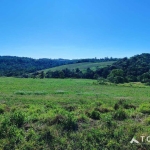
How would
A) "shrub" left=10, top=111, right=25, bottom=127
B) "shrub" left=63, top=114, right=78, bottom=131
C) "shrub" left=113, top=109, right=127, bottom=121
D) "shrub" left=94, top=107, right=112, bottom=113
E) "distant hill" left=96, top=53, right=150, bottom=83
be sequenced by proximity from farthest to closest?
"distant hill" left=96, top=53, right=150, bottom=83
"shrub" left=94, top=107, right=112, bottom=113
"shrub" left=113, top=109, right=127, bottom=121
"shrub" left=10, top=111, right=25, bottom=127
"shrub" left=63, top=114, right=78, bottom=131

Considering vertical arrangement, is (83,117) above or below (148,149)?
above

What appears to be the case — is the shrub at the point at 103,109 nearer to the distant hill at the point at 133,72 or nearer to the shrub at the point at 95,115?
the shrub at the point at 95,115

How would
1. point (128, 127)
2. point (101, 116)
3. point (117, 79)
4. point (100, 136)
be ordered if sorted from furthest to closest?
point (117, 79) < point (101, 116) < point (128, 127) < point (100, 136)

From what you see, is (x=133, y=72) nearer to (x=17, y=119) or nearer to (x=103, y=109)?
(x=103, y=109)

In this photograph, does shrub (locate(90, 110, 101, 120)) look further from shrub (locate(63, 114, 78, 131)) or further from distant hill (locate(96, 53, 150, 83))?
distant hill (locate(96, 53, 150, 83))

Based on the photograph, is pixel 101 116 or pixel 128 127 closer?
pixel 128 127

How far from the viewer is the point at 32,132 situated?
34.0ft

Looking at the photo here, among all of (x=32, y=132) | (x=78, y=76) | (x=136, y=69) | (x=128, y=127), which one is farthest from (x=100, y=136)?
(x=78, y=76)

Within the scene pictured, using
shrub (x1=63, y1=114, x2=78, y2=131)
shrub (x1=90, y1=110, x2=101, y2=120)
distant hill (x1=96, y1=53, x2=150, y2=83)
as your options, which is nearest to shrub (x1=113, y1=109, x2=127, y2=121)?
shrub (x1=90, y1=110, x2=101, y2=120)

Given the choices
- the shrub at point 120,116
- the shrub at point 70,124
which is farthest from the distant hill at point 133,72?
the shrub at point 70,124

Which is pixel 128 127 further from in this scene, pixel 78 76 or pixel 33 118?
pixel 78 76

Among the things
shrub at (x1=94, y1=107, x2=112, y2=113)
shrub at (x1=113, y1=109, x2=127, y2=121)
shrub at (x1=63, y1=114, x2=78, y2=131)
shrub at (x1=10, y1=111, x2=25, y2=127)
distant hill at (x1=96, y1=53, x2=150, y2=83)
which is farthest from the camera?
distant hill at (x1=96, y1=53, x2=150, y2=83)

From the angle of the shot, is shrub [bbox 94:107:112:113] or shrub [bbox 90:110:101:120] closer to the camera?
shrub [bbox 90:110:101:120]

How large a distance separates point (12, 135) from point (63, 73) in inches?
4068
